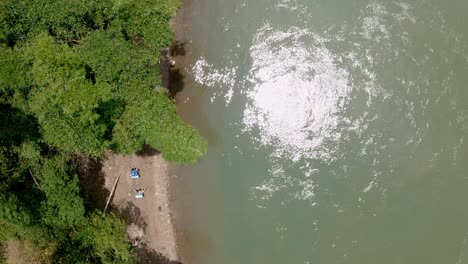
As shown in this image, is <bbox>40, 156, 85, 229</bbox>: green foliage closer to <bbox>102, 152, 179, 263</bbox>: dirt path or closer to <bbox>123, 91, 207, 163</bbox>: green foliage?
<bbox>102, 152, 179, 263</bbox>: dirt path

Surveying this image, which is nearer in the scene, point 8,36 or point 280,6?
point 8,36

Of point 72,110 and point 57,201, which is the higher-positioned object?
point 72,110

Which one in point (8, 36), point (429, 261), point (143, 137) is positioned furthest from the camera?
point (429, 261)

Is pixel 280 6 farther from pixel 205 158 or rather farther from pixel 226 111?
pixel 205 158

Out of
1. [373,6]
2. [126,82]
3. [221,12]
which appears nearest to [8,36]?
[126,82]

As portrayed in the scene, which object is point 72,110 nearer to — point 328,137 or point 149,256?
point 149,256

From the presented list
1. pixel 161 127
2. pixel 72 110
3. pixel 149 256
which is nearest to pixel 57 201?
pixel 72 110

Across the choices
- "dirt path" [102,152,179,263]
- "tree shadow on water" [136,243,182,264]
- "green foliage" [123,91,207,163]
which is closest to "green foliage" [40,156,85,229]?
"dirt path" [102,152,179,263]
